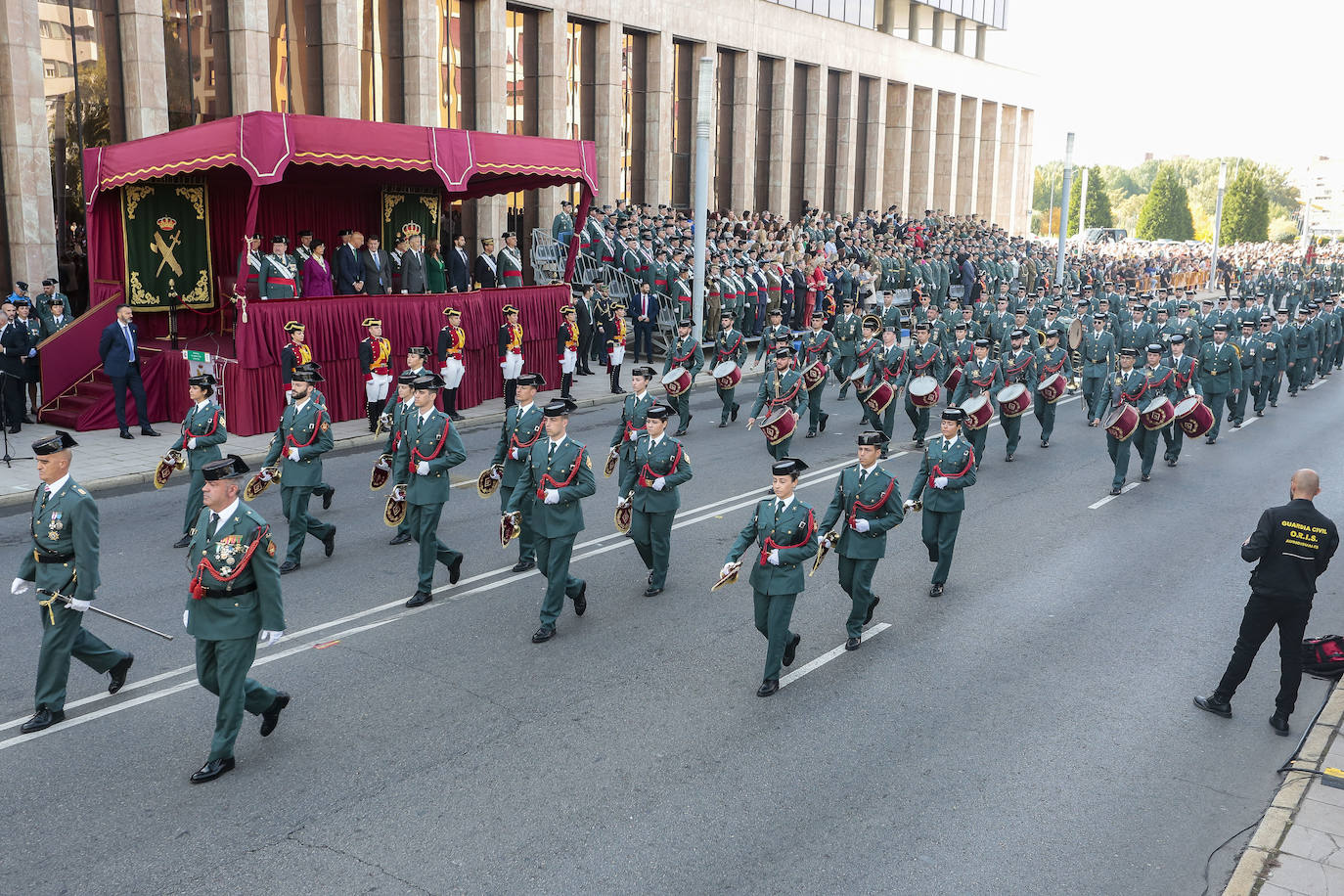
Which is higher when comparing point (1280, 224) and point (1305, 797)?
point (1280, 224)

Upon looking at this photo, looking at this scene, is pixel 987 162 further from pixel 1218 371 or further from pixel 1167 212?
pixel 1218 371

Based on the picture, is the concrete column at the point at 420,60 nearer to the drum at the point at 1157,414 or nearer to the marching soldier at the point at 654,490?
the drum at the point at 1157,414

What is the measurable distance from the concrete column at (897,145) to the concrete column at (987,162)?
29.9 ft

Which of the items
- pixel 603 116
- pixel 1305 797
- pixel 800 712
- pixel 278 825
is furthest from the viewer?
pixel 603 116

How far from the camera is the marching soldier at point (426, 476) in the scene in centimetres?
1002

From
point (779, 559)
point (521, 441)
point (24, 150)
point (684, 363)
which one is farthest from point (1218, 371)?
point (24, 150)

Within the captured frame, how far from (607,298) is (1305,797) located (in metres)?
20.8

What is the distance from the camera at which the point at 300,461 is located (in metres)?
11.0

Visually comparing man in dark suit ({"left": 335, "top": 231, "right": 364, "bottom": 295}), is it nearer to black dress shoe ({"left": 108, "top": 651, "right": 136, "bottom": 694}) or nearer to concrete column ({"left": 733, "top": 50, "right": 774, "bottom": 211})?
black dress shoe ({"left": 108, "top": 651, "right": 136, "bottom": 694})

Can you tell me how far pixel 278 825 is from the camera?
6.39m

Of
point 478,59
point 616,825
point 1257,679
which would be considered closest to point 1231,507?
point 1257,679

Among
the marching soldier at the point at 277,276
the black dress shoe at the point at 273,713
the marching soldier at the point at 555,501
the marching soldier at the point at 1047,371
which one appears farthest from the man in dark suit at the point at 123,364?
the marching soldier at the point at 1047,371

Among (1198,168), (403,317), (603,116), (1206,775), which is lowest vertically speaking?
(1206,775)

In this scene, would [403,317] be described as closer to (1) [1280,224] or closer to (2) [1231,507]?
(2) [1231,507]
